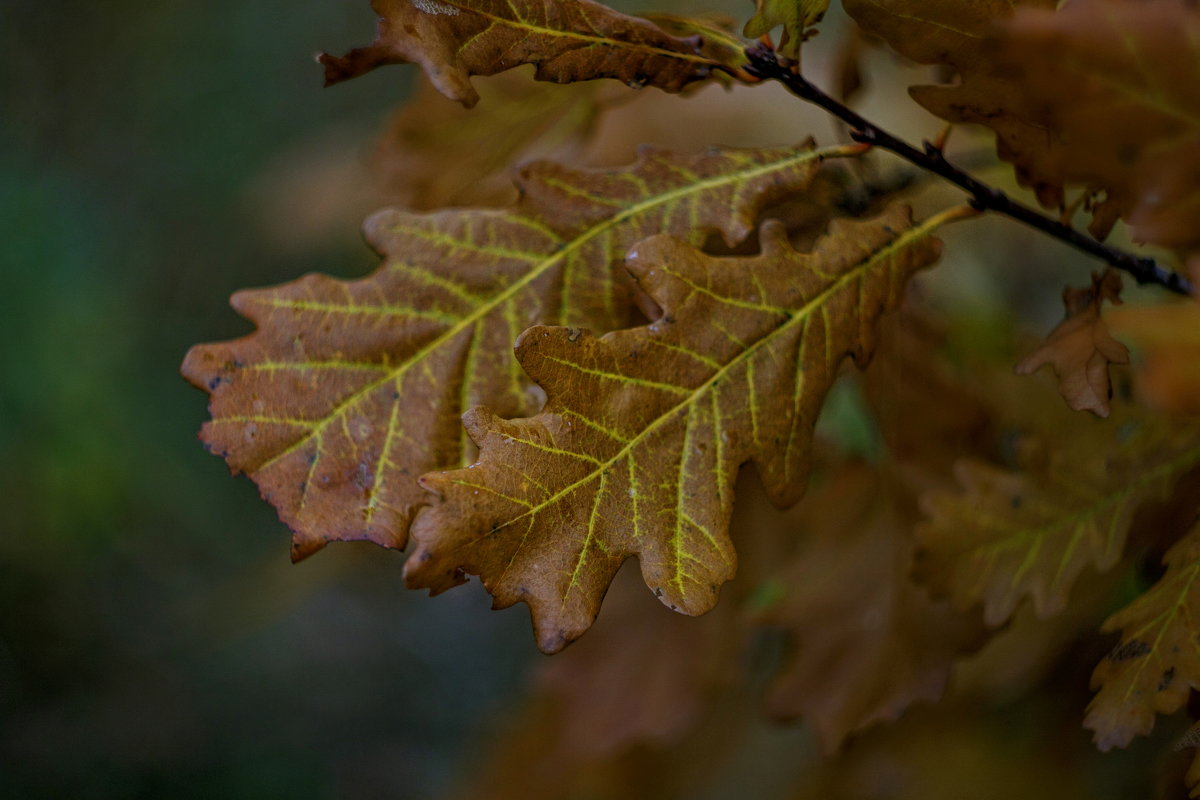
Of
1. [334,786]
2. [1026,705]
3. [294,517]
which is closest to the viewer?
[294,517]

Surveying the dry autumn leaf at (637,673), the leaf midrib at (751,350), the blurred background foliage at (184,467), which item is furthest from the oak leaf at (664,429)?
the blurred background foliage at (184,467)

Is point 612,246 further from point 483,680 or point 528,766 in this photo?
point 483,680

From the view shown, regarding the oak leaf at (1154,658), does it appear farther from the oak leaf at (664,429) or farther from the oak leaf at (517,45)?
the oak leaf at (517,45)

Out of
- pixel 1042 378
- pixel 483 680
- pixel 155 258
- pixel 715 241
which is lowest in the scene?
pixel 483 680

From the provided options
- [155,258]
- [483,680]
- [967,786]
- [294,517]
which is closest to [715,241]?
[294,517]

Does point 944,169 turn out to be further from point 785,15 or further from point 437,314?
point 437,314

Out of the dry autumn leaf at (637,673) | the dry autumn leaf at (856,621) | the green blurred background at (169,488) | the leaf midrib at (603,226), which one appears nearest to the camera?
the leaf midrib at (603,226)
